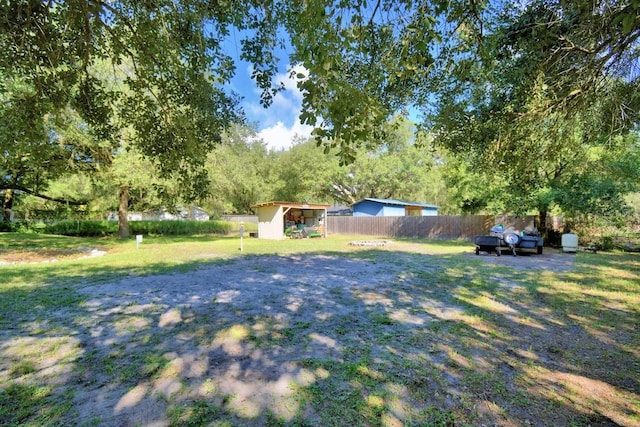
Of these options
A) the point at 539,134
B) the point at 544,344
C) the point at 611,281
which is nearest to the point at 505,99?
the point at 539,134

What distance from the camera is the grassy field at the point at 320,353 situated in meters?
2.11

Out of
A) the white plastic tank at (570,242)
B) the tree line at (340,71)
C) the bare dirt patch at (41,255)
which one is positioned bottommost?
the bare dirt patch at (41,255)

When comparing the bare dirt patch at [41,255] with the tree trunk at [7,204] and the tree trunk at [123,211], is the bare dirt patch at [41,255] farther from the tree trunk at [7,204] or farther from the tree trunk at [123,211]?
the tree trunk at [7,204]

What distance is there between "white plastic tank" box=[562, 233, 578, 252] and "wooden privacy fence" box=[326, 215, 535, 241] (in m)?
2.58

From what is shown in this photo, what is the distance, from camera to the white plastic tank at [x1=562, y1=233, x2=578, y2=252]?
11344 millimetres

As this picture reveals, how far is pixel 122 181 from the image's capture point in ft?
46.8

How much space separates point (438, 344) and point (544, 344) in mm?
1084

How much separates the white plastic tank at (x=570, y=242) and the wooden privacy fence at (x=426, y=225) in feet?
8.47

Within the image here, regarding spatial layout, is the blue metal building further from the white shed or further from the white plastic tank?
the white plastic tank

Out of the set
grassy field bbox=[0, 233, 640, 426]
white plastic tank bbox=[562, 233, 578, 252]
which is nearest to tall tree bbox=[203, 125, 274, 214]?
grassy field bbox=[0, 233, 640, 426]

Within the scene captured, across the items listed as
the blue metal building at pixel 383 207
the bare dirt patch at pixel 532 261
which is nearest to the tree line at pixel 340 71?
the bare dirt patch at pixel 532 261

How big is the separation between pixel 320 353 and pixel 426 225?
55.7 feet

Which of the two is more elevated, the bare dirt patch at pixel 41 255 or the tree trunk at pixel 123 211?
the tree trunk at pixel 123 211

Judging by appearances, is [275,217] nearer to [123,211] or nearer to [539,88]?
[123,211]
